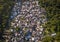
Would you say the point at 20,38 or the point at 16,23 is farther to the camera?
the point at 16,23

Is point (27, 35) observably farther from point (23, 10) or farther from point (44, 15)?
point (23, 10)

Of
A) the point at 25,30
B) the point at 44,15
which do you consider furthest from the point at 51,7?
the point at 25,30

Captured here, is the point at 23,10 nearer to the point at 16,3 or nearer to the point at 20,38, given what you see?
the point at 16,3

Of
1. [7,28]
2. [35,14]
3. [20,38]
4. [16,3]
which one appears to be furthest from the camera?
[16,3]

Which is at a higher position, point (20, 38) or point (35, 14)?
point (35, 14)

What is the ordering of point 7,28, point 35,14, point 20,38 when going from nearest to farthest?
point 20,38
point 7,28
point 35,14

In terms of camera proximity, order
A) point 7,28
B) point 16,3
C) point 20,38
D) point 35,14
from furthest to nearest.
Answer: point 16,3, point 35,14, point 7,28, point 20,38

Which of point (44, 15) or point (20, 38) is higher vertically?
point (44, 15)

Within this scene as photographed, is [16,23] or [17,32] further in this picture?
[16,23]

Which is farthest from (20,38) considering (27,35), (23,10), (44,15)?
(23,10)
